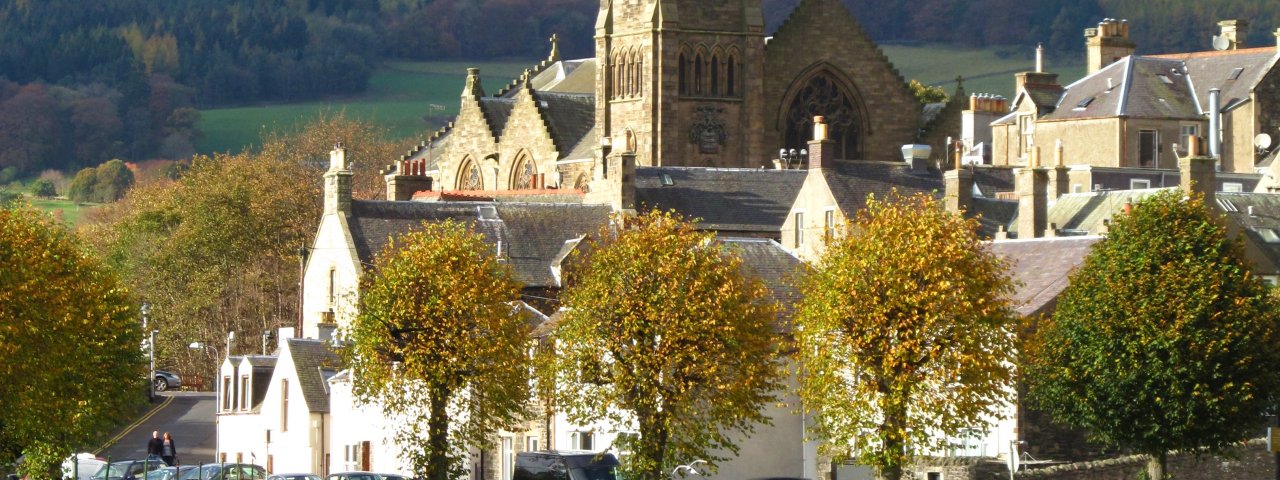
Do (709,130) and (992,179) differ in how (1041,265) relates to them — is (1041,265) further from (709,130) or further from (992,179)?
(709,130)

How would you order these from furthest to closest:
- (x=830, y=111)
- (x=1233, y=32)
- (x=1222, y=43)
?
(x=1233, y=32) < (x=1222, y=43) < (x=830, y=111)

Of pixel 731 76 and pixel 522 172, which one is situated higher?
pixel 731 76

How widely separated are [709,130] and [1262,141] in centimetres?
2351

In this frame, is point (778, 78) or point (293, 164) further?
point (293, 164)

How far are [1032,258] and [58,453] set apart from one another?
2629cm

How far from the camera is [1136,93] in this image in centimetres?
10475

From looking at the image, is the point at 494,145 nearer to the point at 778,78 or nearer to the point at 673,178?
the point at 778,78

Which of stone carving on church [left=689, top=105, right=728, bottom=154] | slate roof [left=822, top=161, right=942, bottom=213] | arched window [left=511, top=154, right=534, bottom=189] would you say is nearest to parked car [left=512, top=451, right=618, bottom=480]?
slate roof [left=822, top=161, right=942, bottom=213]

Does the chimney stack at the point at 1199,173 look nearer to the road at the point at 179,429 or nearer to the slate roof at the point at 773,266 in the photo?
the slate roof at the point at 773,266

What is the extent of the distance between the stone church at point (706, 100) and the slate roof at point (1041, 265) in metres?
38.3

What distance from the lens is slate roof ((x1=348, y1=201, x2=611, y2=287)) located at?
92.2m

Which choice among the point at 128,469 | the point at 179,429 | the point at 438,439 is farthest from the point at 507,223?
the point at 438,439

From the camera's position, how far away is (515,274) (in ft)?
294

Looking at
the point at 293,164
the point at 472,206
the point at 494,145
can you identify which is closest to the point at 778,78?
the point at 494,145
